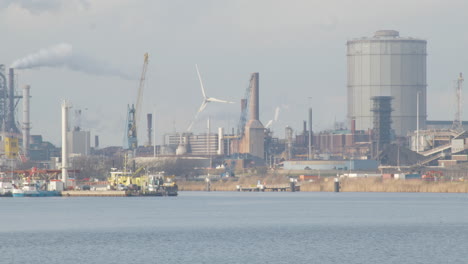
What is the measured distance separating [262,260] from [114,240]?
1847 centimetres

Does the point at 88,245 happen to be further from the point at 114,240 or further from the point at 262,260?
the point at 262,260

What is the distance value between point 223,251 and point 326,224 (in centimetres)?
3060

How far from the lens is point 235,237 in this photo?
8519cm

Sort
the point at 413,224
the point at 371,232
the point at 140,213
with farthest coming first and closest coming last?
the point at 140,213 → the point at 413,224 → the point at 371,232

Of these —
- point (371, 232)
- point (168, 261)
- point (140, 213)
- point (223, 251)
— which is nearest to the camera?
point (168, 261)

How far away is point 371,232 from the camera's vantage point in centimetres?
9031

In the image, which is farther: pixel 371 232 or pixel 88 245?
pixel 371 232

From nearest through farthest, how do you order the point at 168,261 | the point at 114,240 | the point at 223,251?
the point at 168,261
the point at 223,251
the point at 114,240

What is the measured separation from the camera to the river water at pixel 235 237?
69.4m

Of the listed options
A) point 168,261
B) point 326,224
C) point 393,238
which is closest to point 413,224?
point 326,224

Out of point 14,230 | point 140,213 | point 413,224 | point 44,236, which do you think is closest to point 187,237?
point 44,236

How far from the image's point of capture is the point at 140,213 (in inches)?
4946

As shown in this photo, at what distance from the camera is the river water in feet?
228

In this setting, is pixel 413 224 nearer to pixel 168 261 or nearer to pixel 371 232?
pixel 371 232
